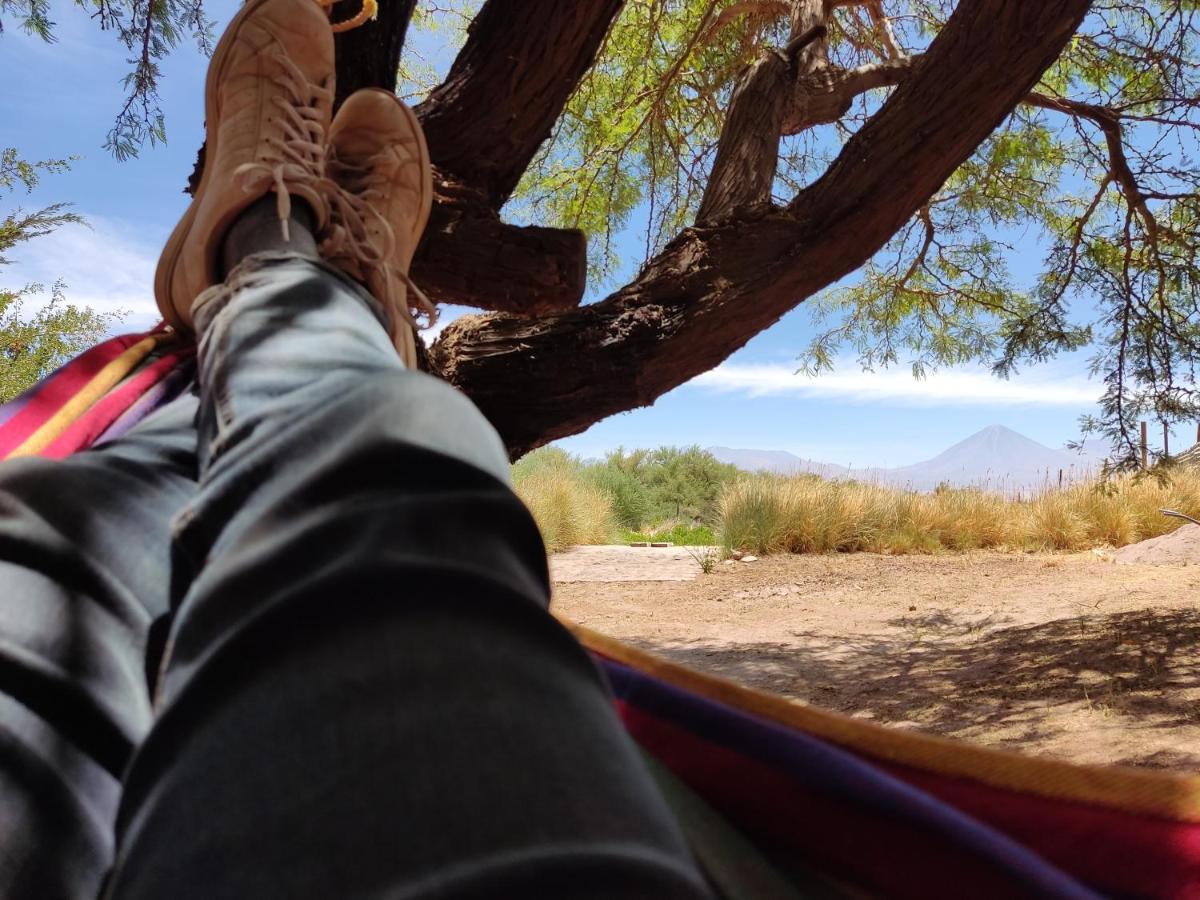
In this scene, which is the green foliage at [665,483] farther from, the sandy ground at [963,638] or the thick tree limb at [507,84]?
the thick tree limb at [507,84]

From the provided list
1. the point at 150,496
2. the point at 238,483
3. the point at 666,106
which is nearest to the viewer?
the point at 238,483

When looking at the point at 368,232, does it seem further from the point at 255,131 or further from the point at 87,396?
the point at 87,396

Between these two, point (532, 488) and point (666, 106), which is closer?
point (666, 106)

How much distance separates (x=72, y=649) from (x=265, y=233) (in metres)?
0.66

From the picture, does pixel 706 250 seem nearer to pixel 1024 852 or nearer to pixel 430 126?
pixel 430 126

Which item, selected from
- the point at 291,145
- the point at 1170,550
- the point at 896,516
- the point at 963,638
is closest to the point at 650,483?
the point at 896,516

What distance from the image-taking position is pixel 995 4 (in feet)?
5.56

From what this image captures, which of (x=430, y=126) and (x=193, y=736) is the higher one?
(x=430, y=126)

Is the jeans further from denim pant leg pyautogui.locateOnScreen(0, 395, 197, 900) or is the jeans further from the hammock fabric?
the hammock fabric

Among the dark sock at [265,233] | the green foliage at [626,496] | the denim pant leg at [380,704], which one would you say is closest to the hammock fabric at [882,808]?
the denim pant leg at [380,704]

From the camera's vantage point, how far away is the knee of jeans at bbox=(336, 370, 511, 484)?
0.46 meters

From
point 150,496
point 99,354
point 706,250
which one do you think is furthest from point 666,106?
point 150,496

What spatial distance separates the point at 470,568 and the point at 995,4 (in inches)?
72.7

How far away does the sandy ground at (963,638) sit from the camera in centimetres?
249
